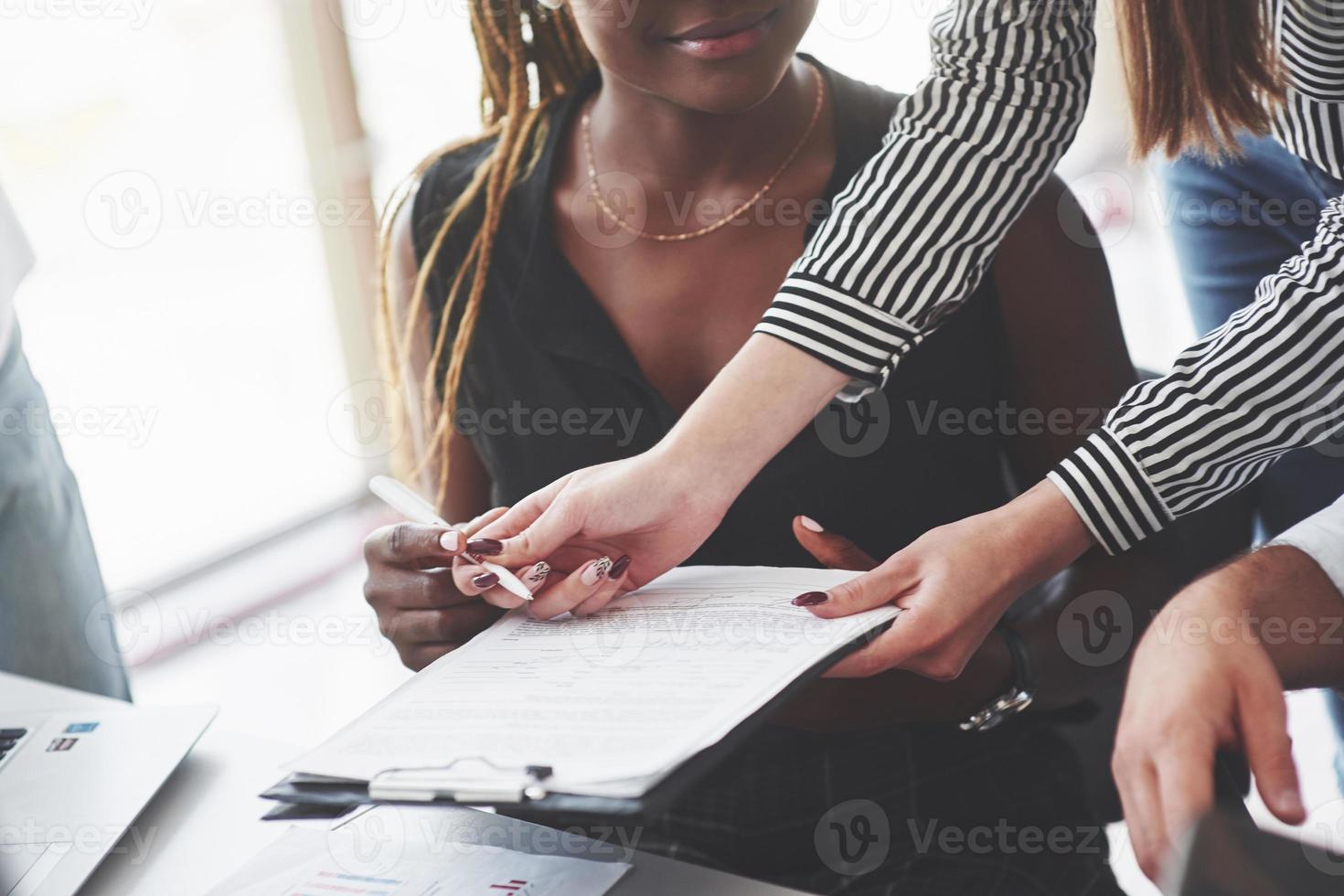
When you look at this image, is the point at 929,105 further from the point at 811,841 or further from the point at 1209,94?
the point at 811,841

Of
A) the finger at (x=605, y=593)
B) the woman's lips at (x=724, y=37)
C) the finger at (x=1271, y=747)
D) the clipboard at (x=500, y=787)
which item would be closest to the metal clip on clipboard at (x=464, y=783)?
the clipboard at (x=500, y=787)

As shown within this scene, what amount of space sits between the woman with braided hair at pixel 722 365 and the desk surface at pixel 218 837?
0.13 meters

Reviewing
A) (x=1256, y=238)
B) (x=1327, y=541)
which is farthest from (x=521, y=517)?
(x=1256, y=238)

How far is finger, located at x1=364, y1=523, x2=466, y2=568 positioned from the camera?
786mm

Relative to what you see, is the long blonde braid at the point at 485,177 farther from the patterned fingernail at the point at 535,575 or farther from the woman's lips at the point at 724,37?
the patterned fingernail at the point at 535,575

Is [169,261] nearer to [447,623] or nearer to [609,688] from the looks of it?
[447,623]

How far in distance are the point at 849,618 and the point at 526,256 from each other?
0.56 metres

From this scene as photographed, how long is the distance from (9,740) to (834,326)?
0.66 meters

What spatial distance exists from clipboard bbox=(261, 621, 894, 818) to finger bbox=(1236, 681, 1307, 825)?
0.67 ft

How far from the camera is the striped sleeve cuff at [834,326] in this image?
2.79ft

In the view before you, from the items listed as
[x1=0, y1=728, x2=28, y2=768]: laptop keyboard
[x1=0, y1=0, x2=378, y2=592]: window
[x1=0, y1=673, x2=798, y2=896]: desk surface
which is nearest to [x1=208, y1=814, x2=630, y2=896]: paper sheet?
[x1=0, y1=673, x2=798, y2=896]: desk surface

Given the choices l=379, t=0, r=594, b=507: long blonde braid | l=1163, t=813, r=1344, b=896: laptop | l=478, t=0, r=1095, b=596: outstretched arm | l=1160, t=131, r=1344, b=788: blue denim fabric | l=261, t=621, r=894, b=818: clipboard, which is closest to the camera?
l=1163, t=813, r=1344, b=896: laptop

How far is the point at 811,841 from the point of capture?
92 centimetres

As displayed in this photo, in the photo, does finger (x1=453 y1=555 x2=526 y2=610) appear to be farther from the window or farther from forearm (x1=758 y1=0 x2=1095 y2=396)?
the window
